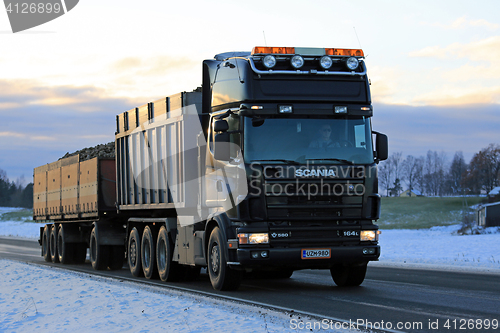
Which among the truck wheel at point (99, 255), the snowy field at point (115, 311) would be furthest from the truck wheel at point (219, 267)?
the truck wheel at point (99, 255)

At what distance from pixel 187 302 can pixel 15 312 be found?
8.23 ft

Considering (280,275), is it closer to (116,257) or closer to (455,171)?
(116,257)

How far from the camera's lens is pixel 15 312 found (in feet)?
29.7

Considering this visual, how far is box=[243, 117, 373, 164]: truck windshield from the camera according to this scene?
1037 cm

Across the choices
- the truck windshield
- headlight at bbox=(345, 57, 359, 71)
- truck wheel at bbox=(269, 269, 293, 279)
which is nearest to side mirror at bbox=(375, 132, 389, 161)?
the truck windshield

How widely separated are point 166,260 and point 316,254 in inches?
181

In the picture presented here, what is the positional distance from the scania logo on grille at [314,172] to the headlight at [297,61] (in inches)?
74.2

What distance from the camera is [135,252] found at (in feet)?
51.7

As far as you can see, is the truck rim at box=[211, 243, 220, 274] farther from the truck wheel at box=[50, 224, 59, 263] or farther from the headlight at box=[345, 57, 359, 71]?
the truck wheel at box=[50, 224, 59, 263]

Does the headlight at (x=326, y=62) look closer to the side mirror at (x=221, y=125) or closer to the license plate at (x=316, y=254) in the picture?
the side mirror at (x=221, y=125)

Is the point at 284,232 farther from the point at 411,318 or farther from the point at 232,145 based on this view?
the point at 411,318

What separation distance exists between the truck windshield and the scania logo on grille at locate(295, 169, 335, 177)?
0.56ft

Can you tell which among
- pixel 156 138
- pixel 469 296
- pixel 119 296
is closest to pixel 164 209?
pixel 156 138

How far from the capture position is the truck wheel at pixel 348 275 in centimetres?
1196
